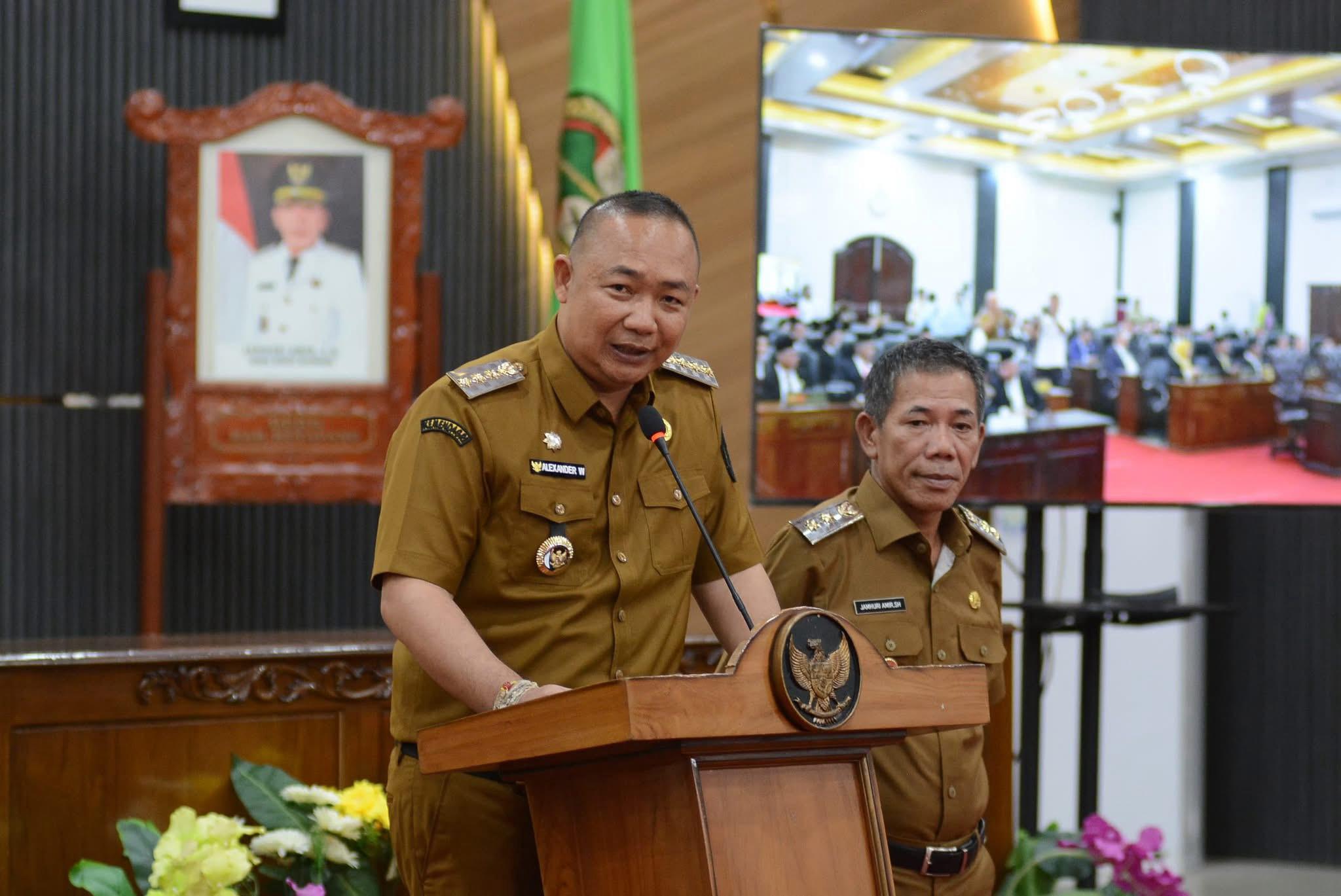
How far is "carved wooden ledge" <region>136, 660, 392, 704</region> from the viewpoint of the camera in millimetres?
2678

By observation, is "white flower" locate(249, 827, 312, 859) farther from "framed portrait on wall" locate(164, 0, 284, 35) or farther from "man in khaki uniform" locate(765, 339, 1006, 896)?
"framed portrait on wall" locate(164, 0, 284, 35)

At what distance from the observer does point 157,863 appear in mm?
2381

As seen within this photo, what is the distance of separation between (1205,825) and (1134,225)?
211 cm

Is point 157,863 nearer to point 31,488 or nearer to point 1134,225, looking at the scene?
point 31,488

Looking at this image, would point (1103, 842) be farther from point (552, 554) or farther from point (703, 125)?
point (703, 125)

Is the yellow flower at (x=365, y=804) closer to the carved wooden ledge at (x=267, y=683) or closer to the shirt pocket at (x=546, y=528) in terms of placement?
the carved wooden ledge at (x=267, y=683)

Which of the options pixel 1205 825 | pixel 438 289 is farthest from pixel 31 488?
pixel 1205 825

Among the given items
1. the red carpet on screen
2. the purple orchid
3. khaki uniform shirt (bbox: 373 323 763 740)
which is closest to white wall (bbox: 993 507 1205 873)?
the red carpet on screen

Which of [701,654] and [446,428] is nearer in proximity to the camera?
[446,428]

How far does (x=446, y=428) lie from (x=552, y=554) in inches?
7.4

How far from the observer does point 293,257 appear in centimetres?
379

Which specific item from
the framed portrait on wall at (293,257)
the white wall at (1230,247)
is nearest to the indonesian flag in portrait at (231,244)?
the framed portrait on wall at (293,257)

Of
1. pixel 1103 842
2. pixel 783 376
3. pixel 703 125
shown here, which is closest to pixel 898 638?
pixel 1103 842

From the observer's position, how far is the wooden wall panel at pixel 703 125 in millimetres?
4430
